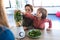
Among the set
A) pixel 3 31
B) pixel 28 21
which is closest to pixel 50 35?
pixel 28 21

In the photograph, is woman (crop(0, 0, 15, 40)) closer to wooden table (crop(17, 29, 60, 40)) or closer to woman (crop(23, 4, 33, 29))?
wooden table (crop(17, 29, 60, 40))

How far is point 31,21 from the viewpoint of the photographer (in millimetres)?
1618

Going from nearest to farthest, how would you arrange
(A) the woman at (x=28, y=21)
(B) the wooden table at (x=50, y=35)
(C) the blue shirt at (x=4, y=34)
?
(C) the blue shirt at (x=4, y=34) → (B) the wooden table at (x=50, y=35) → (A) the woman at (x=28, y=21)

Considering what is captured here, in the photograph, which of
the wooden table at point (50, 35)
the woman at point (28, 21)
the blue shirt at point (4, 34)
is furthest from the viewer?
the woman at point (28, 21)

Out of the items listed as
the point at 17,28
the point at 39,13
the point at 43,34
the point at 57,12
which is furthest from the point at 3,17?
the point at 57,12

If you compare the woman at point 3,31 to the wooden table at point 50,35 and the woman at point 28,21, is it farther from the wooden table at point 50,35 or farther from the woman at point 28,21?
the woman at point 28,21

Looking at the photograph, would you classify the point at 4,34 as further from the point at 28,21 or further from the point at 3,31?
the point at 28,21

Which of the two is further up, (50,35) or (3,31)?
(3,31)

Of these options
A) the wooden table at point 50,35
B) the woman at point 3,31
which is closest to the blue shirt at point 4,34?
the woman at point 3,31

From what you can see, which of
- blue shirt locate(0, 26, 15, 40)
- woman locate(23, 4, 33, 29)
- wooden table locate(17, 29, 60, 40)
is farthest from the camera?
woman locate(23, 4, 33, 29)

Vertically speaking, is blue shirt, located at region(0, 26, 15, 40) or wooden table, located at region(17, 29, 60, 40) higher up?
blue shirt, located at region(0, 26, 15, 40)

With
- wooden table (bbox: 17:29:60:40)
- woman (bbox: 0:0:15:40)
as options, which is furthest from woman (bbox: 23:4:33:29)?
woman (bbox: 0:0:15:40)

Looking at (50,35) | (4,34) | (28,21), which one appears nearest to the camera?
(4,34)

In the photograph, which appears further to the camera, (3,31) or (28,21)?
(28,21)
